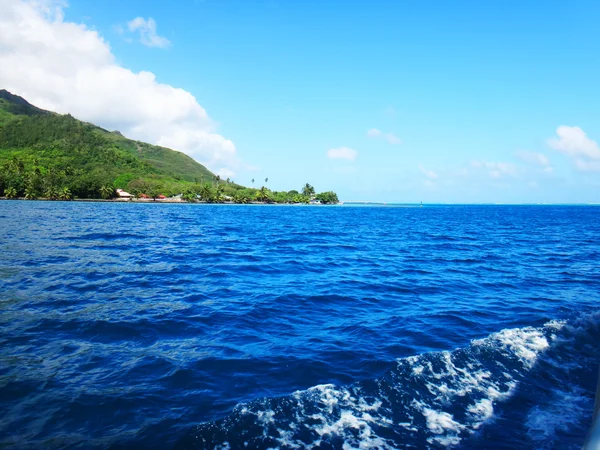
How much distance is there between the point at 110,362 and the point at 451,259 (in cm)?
2665

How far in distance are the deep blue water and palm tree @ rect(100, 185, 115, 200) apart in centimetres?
18776

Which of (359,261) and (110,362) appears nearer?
(110,362)

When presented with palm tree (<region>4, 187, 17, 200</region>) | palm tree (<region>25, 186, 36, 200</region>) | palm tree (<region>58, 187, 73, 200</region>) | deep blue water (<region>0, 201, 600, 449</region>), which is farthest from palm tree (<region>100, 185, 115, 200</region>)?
deep blue water (<region>0, 201, 600, 449</region>)

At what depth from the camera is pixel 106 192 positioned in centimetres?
18675

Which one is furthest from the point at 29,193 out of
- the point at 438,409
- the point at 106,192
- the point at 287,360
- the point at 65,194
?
the point at 438,409

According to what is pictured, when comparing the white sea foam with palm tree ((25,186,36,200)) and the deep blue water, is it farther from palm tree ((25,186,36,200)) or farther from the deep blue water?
palm tree ((25,186,36,200))

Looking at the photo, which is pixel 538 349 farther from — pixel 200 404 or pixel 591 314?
pixel 200 404

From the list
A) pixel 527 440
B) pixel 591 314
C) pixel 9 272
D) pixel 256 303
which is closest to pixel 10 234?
pixel 9 272

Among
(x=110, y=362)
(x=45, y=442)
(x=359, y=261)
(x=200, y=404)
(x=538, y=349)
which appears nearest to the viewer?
(x=45, y=442)

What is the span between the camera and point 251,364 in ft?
30.0

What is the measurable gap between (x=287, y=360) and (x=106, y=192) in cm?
20707

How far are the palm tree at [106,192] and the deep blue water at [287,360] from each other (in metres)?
188

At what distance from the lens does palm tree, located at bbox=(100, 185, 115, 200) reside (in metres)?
185

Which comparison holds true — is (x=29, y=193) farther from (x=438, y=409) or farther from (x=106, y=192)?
(x=438, y=409)
